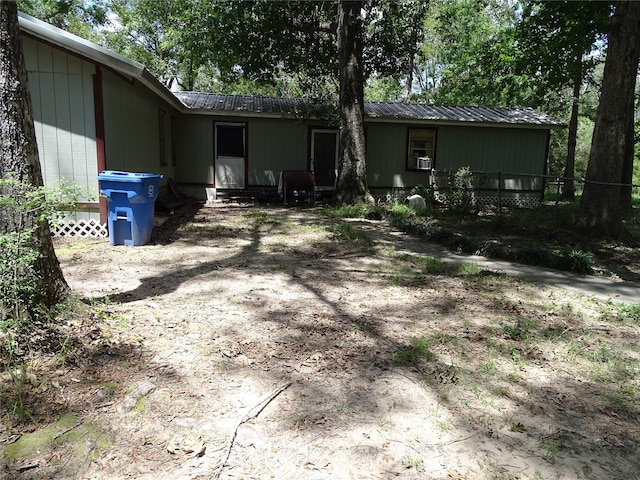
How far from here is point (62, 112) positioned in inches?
272

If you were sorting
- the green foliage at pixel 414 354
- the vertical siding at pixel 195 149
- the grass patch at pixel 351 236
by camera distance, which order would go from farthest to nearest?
the vertical siding at pixel 195 149
the grass patch at pixel 351 236
the green foliage at pixel 414 354

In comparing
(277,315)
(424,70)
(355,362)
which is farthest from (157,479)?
(424,70)

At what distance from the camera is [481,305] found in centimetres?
457

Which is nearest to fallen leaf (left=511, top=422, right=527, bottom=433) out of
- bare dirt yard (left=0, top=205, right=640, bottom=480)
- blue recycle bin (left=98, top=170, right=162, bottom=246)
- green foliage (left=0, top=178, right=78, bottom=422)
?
bare dirt yard (left=0, top=205, right=640, bottom=480)

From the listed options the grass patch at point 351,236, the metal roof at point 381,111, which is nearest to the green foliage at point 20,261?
the grass patch at point 351,236

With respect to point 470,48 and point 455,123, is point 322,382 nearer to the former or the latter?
point 455,123

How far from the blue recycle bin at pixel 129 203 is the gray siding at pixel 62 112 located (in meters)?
0.70

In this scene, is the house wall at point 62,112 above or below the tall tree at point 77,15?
below

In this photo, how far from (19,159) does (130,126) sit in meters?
5.66

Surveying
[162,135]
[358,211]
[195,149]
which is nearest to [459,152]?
[358,211]

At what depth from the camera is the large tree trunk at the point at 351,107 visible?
458 inches

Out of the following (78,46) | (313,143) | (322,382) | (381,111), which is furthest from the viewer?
(381,111)

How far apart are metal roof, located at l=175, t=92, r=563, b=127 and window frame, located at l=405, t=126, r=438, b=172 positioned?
1.69ft

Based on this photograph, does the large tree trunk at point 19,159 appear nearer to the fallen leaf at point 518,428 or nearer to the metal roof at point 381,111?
the fallen leaf at point 518,428
